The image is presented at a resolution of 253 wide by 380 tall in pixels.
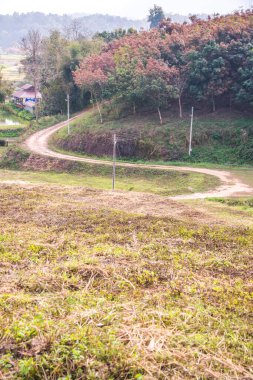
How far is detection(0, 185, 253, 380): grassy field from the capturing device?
460cm

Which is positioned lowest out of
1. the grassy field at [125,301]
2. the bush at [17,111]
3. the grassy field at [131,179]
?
the grassy field at [131,179]

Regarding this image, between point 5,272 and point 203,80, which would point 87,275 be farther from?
point 203,80

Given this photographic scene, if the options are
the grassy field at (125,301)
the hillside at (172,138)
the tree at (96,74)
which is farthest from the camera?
the tree at (96,74)

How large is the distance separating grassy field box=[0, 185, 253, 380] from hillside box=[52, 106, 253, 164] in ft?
86.8

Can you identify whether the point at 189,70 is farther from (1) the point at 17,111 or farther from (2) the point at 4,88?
(1) the point at 17,111

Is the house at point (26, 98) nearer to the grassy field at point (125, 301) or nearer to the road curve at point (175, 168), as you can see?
the road curve at point (175, 168)

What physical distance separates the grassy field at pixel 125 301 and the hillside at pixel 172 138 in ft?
86.8

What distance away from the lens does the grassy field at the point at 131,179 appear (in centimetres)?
2822

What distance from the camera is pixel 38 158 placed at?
38.2 m

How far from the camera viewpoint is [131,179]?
106 feet

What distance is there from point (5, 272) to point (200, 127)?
33372 millimetres

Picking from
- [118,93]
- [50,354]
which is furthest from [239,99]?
[50,354]

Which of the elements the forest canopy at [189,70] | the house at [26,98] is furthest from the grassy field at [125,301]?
the house at [26,98]

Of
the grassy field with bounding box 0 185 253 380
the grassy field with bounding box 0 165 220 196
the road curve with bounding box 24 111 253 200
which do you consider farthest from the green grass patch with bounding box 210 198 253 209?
the grassy field with bounding box 0 185 253 380
